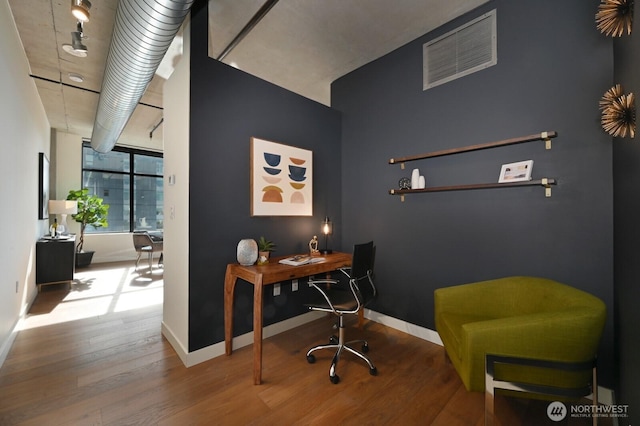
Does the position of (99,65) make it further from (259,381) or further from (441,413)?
(441,413)

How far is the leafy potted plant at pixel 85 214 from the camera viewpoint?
5.66 metres

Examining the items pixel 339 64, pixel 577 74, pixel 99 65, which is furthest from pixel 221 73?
pixel 577 74

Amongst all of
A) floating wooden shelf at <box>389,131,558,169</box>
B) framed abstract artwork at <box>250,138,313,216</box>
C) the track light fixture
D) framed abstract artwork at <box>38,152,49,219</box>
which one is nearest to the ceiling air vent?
floating wooden shelf at <box>389,131,558,169</box>

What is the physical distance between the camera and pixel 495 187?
2.19 metres

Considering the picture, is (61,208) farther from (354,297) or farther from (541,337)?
(541,337)

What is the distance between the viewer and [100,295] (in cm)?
393

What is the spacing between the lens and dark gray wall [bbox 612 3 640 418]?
1.25 metres

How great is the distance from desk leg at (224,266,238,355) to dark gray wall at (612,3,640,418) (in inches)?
97.2

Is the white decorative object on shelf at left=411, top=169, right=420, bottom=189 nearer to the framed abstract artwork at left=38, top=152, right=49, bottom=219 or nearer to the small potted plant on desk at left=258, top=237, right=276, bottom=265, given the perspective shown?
the small potted plant on desk at left=258, top=237, right=276, bottom=265

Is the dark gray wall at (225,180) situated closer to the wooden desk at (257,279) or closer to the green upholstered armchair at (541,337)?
the wooden desk at (257,279)

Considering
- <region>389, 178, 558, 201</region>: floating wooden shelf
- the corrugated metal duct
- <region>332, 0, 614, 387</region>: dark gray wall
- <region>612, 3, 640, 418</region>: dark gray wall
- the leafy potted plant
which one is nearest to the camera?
<region>612, 3, 640, 418</region>: dark gray wall

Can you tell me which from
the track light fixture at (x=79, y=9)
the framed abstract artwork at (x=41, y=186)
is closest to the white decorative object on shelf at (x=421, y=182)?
the track light fixture at (x=79, y=9)

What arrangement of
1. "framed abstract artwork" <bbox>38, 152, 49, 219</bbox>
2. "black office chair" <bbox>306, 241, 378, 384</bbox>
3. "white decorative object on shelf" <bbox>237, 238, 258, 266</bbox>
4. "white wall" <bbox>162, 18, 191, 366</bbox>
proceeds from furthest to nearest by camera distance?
"framed abstract artwork" <bbox>38, 152, 49, 219</bbox>, "white decorative object on shelf" <bbox>237, 238, 258, 266</bbox>, "white wall" <bbox>162, 18, 191, 366</bbox>, "black office chair" <bbox>306, 241, 378, 384</bbox>

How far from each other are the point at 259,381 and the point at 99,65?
4000mm
